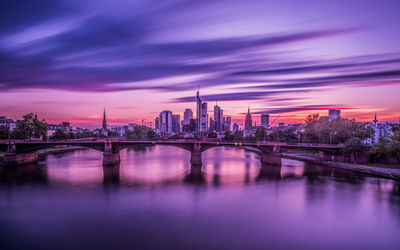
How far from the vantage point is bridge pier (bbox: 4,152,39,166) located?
6019 centimetres

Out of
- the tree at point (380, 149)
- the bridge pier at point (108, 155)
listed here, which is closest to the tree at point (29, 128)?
the bridge pier at point (108, 155)

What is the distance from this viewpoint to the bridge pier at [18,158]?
A: 60.2 m

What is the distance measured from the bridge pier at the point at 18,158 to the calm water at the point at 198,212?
1145 cm

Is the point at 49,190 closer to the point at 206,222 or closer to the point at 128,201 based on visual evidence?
the point at 128,201

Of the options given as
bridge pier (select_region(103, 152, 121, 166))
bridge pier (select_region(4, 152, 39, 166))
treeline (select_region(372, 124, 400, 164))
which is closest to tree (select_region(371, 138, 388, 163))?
treeline (select_region(372, 124, 400, 164))

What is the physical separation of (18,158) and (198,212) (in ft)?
176

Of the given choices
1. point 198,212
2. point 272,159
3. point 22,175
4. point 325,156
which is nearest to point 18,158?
point 22,175

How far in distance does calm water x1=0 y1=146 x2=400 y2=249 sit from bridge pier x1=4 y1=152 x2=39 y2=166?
1145 centimetres

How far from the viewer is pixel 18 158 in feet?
207

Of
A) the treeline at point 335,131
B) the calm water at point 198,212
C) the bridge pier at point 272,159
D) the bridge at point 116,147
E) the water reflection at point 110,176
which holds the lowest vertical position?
the calm water at point 198,212

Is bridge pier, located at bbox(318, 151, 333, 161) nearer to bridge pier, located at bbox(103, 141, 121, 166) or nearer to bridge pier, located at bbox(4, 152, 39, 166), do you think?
bridge pier, located at bbox(103, 141, 121, 166)

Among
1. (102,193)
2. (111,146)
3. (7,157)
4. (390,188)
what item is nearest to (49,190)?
(102,193)

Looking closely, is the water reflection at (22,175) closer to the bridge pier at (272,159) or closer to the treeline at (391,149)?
the bridge pier at (272,159)

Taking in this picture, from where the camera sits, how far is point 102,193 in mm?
37656
